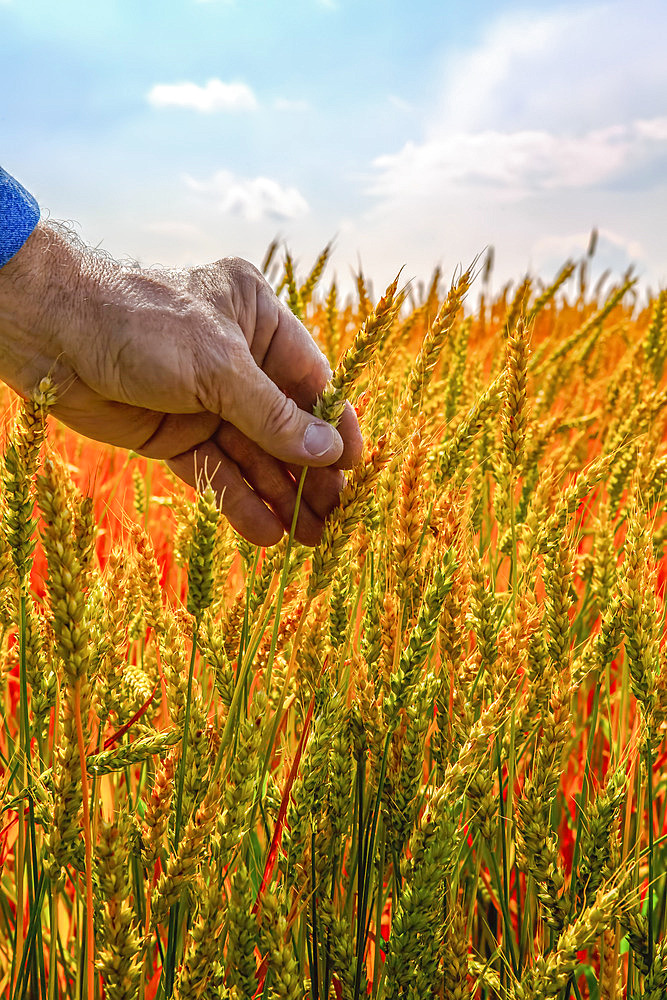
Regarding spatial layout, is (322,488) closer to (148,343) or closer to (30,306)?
(148,343)

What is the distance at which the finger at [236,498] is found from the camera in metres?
1.22

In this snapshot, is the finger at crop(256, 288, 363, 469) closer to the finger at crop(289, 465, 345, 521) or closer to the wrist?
the finger at crop(289, 465, 345, 521)

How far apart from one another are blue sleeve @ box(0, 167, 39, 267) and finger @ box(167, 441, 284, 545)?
1.30 ft

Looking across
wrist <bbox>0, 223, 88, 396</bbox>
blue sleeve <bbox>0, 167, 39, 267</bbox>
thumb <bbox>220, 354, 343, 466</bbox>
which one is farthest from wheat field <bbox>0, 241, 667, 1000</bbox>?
blue sleeve <bbox>0, 167, 39, 267</bbox>

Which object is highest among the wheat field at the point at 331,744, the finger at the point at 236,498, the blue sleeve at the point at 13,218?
the blue sleeve at the point at 13,218

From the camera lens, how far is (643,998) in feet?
2.47

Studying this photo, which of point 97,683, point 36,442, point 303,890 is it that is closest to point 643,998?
point 303,890

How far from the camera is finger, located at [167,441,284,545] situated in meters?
1.22

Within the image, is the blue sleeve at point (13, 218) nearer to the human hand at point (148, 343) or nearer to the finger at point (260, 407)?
the human hand at point (148, 343)

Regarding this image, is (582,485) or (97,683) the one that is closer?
(97,683)

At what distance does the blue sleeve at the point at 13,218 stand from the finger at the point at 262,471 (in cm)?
48

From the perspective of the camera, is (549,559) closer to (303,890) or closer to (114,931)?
(303,890)

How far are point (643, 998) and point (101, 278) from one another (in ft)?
3.67

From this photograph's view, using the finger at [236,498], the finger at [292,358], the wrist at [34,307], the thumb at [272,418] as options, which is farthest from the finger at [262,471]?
the wrist at [34,307]
